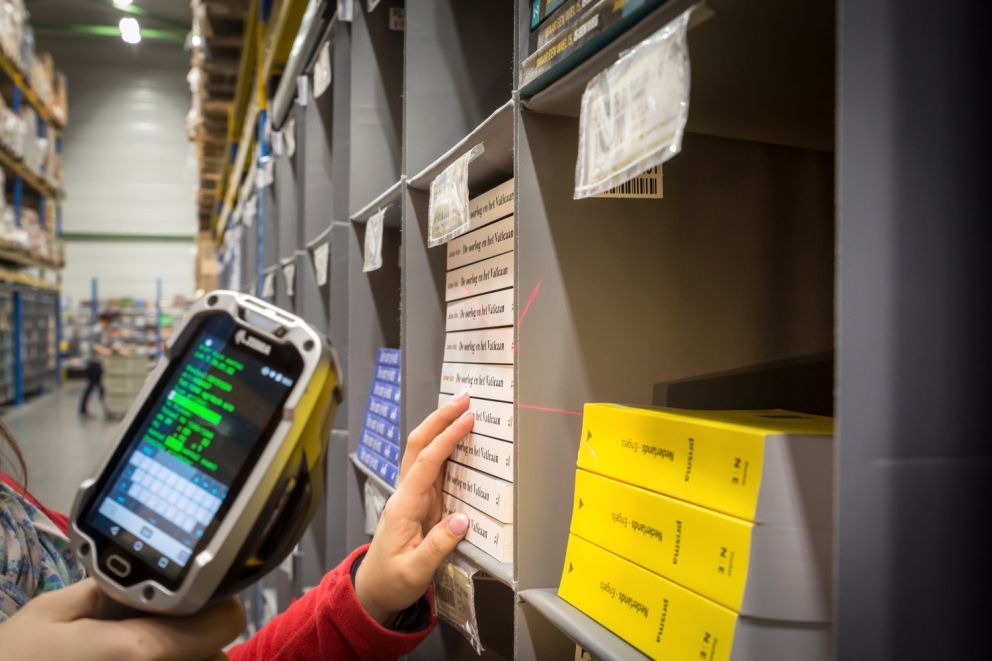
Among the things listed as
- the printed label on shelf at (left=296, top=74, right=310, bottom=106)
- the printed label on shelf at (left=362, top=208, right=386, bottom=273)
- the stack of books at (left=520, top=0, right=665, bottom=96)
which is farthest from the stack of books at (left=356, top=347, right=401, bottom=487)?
the printed label on shelf at (left=296, top=74, right=310, bottom=106)

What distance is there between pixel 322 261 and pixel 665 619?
2.03m

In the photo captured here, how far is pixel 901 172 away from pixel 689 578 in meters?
0.47

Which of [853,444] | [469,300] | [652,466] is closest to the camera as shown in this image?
[853,444]

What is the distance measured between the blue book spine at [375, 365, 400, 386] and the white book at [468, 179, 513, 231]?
25.6 inches

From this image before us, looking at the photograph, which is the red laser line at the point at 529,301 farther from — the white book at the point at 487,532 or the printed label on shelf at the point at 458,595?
the printed label on shelf at the point at 458,595

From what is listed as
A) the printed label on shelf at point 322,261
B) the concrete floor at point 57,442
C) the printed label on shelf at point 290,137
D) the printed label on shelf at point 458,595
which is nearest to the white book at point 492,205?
the printed label on shelf at point 458,595

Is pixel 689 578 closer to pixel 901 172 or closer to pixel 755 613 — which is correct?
pixel 755 613

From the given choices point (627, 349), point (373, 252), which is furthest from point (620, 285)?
point (373, 252)

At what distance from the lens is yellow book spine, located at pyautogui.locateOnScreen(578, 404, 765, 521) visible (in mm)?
752

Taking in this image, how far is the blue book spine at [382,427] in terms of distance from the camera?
185cm

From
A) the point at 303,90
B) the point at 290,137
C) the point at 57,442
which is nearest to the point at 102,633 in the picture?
the point at 303,90

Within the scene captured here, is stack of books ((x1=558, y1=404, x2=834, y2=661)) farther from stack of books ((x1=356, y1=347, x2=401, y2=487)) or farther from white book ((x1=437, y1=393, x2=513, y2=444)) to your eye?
stack of books ((x1=356, y1=347, x2=401, y2=487))

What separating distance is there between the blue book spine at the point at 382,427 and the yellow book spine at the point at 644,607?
845mm

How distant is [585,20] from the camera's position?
92cm
